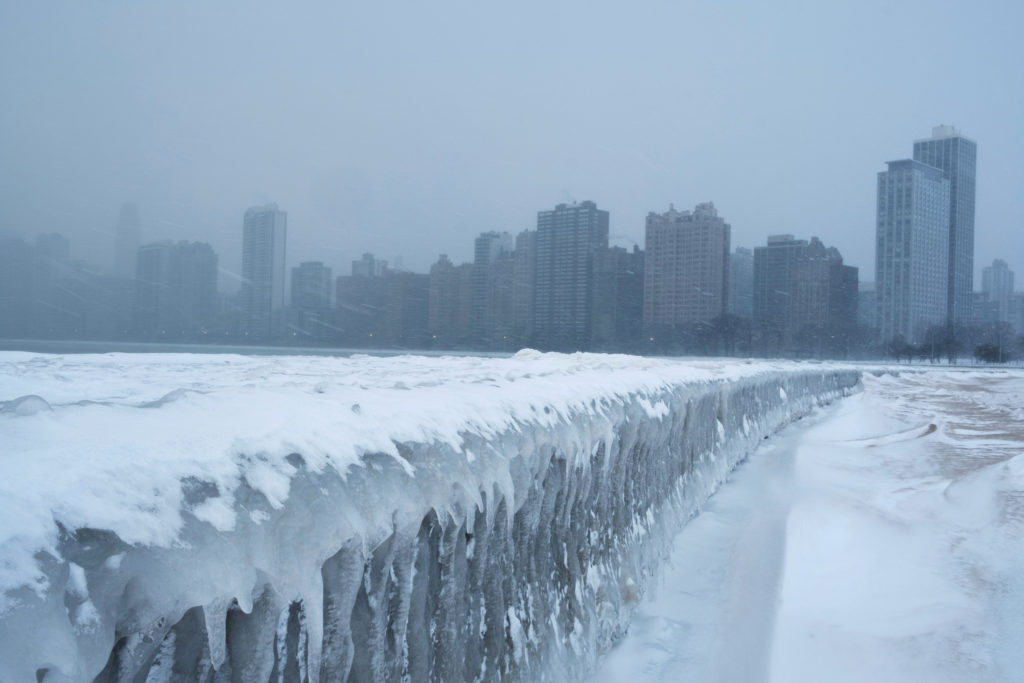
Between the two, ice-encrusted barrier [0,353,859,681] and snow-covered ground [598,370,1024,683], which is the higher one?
ice-encrusted barrier [0,353,859,681]

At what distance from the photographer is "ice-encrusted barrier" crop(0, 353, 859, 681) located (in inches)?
42.7

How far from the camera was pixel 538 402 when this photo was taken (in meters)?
2.89

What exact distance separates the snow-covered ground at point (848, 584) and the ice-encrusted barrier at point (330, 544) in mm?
579

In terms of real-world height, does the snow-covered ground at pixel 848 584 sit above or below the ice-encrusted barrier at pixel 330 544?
below

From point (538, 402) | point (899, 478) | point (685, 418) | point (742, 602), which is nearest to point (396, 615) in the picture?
point (538, 402)

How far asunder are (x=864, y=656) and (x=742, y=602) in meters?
0.85

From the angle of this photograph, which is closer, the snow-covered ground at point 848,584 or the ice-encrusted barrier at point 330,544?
the ice-encrusted barrier at point 330,544

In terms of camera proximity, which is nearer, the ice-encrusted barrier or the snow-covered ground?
the ice-encrusted barrier

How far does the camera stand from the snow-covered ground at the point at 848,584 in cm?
328

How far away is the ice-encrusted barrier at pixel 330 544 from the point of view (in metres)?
1.08

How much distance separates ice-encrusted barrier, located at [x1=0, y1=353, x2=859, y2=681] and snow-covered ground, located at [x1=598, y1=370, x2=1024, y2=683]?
579mm

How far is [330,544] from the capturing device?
154cm

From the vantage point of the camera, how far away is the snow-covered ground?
10.7ft

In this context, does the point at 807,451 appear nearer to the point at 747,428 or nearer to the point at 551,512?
the point at 747,428
